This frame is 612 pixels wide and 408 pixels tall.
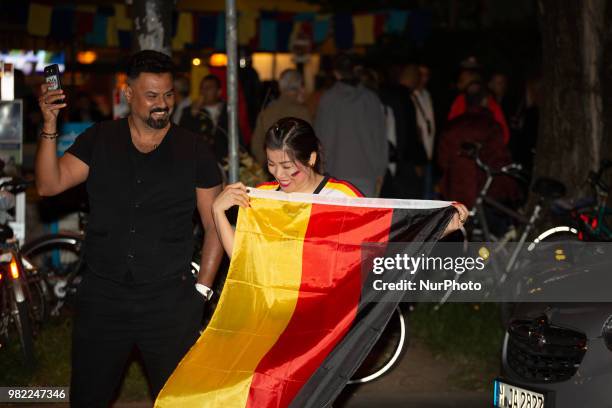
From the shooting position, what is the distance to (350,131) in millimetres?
10039

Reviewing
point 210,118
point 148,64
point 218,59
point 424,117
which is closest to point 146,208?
point 148,64

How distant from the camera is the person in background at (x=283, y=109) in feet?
32.9

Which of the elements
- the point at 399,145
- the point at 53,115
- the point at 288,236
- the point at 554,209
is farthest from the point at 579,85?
the point at 53,115

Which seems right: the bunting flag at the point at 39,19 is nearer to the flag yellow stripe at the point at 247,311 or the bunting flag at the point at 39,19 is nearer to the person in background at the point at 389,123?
the person in background at the point at 389,123

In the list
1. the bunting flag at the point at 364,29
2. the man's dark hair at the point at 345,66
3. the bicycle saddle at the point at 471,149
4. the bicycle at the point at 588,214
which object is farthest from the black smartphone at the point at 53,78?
the bunting flag at the point at 364,29

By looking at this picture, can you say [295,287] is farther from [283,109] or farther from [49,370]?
[283,109]

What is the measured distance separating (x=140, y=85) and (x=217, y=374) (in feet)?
4.46

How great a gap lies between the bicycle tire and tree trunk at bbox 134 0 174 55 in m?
2.20

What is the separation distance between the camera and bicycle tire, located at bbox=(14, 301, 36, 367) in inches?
300

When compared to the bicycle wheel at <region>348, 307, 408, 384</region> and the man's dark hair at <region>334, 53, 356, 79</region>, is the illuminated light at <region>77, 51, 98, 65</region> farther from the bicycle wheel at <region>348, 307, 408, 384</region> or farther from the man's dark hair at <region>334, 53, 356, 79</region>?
the bicycle wheel at <region>348, 307, 408, 384</region>

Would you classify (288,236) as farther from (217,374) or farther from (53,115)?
(53,115)

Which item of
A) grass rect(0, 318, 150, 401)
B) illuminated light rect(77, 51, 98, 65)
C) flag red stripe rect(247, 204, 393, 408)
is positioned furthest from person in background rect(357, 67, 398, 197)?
illuminated light rect(77, 51, 98, 65)

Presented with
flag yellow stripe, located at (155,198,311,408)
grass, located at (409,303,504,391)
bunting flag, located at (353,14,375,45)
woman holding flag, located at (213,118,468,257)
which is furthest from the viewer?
bunting flag, located at (353,14,375,45)

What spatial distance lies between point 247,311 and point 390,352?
2.63 meters
